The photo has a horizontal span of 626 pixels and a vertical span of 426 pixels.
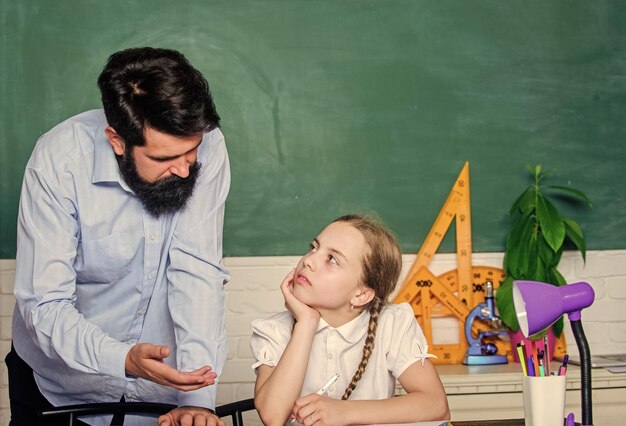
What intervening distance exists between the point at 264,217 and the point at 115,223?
46.6 inches

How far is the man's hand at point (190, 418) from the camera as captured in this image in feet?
5.41

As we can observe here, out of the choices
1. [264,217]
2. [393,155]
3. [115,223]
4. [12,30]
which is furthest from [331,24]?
[115,223]

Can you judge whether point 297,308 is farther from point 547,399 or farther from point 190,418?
point 547,399

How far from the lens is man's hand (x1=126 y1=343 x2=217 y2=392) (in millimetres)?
1531

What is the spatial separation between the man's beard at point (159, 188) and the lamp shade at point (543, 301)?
83 centimetres

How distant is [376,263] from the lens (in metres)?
2.00

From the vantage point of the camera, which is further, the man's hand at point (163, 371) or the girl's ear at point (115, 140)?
the girl's ear at point (115, 140)

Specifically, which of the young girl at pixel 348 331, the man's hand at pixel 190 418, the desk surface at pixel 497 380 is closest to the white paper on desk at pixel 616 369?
the desk surface at pixel 497 380

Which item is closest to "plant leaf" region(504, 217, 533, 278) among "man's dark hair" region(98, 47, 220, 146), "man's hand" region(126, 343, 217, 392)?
→ "man's dark hair" region(98, 47, 220, 146)

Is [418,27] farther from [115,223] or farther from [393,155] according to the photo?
[115,223]

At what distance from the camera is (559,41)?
3.25m

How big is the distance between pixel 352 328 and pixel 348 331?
0.04ft

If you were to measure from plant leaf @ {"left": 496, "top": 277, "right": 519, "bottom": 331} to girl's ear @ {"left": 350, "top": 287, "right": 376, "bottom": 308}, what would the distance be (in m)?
1.15

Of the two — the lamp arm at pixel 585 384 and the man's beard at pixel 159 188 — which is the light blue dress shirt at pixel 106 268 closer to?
the man's beard at pixel 159 188
